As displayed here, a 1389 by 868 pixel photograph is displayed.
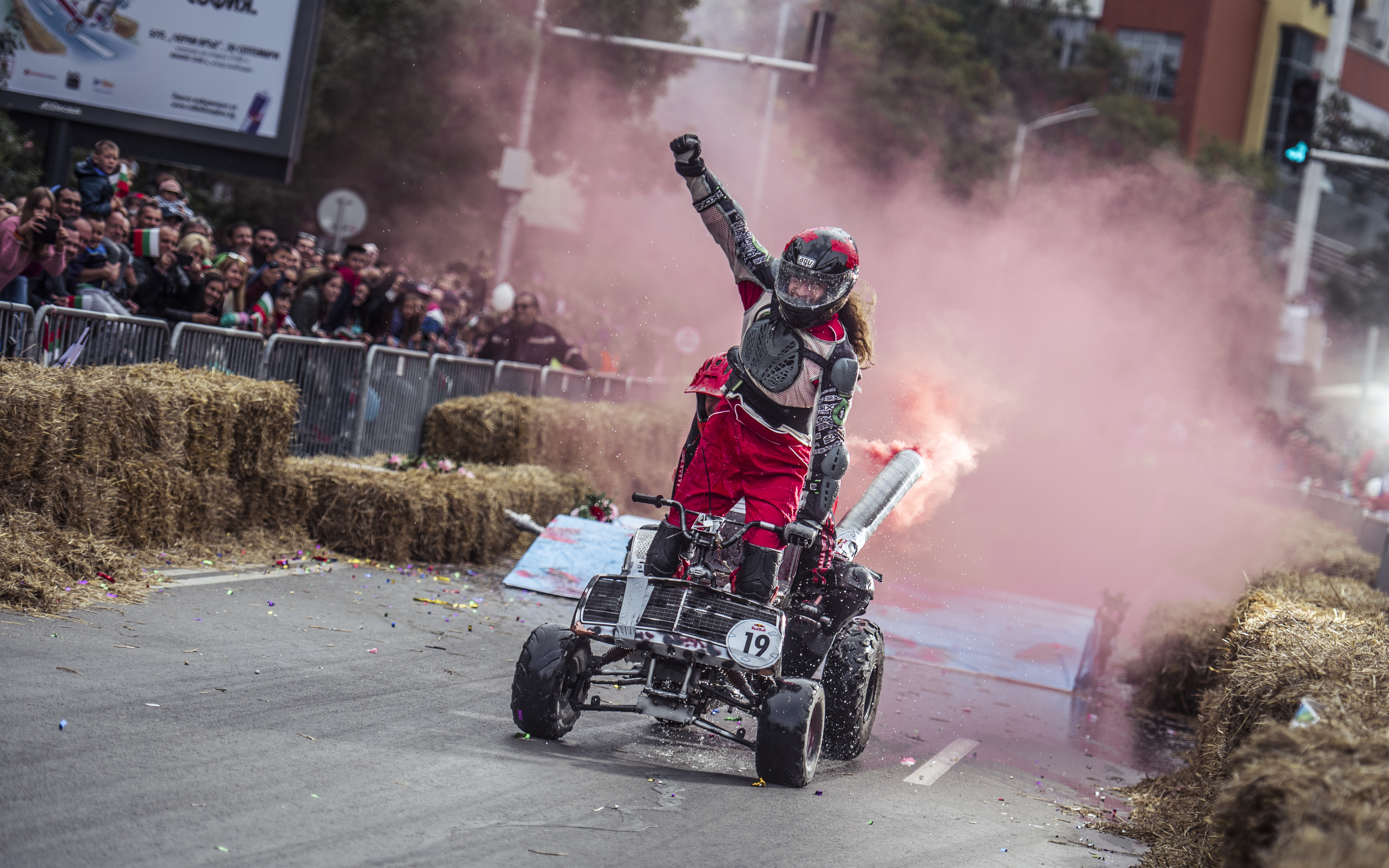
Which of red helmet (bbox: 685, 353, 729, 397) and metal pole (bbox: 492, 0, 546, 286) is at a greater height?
metal pole (bbox: 492, 0, 546, 286)

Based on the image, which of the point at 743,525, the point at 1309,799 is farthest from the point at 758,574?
the point at 1309,799

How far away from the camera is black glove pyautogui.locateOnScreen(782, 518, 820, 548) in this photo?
6.68 m

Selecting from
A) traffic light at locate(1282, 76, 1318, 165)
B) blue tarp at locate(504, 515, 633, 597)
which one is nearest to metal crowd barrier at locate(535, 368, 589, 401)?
blue tarp at locate(504, 515, 633, 597)

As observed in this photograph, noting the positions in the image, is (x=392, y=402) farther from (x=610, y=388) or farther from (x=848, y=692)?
(x=848, y=692)

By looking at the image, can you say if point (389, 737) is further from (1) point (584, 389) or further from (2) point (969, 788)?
(1) point (584, 389)

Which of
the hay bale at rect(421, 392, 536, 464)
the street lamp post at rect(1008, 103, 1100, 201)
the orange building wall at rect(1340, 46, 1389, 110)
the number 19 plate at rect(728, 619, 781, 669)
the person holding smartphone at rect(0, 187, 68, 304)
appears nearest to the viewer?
the number 19 plate at rect(728, 619, 781, 669)

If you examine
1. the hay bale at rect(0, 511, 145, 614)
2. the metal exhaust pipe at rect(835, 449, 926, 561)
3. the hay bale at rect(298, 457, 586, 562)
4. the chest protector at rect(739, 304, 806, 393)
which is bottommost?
the hay bale at rect(0, 511, 145, 614)

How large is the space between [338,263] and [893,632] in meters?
7.27

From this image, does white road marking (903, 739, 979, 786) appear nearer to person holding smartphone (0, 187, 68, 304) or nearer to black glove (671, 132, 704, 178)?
black glove (671, 132, 704, 178)

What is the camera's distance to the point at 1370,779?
12.7 feet

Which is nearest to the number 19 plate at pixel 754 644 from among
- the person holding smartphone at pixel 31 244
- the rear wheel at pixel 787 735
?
the rear wheel at pixel 787 735

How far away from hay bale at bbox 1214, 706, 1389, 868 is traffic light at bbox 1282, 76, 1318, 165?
1536cm

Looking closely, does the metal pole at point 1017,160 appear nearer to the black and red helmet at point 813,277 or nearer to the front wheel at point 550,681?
the black and red helmet at point 813,277

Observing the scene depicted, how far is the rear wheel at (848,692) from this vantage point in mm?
7277
